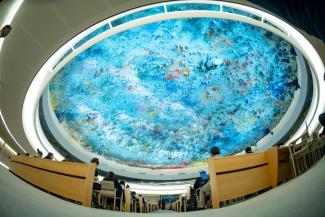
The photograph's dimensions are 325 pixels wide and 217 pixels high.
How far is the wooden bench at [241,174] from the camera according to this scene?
163 inches

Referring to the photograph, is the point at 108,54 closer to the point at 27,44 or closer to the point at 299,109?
the point at 27,44

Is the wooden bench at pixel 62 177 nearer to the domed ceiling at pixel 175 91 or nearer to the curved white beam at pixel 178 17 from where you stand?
the curved white beam at pixel 178 17

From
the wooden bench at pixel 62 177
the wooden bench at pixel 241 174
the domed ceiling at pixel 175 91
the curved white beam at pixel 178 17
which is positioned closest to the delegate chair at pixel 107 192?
the wooden bench at pixel 62 177

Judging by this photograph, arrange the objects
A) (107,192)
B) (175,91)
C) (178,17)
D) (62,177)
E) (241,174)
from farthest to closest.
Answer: (175,91) < (178,17) < (107,192) < (62,177) < (241,174)

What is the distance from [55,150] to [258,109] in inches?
316

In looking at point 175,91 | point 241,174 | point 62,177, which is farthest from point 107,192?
point 175,91

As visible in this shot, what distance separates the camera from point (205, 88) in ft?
41.4

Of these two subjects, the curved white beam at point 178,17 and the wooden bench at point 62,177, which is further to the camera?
the curved white beam at point 178,17

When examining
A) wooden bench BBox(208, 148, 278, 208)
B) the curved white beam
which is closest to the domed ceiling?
the curved white beam

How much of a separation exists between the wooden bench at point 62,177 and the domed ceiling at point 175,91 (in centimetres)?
594

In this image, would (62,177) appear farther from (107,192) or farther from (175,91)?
(175,91)

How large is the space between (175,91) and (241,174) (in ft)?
28.1

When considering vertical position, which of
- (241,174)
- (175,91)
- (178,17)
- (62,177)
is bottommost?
(241,174)

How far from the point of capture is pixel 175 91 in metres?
12.8
